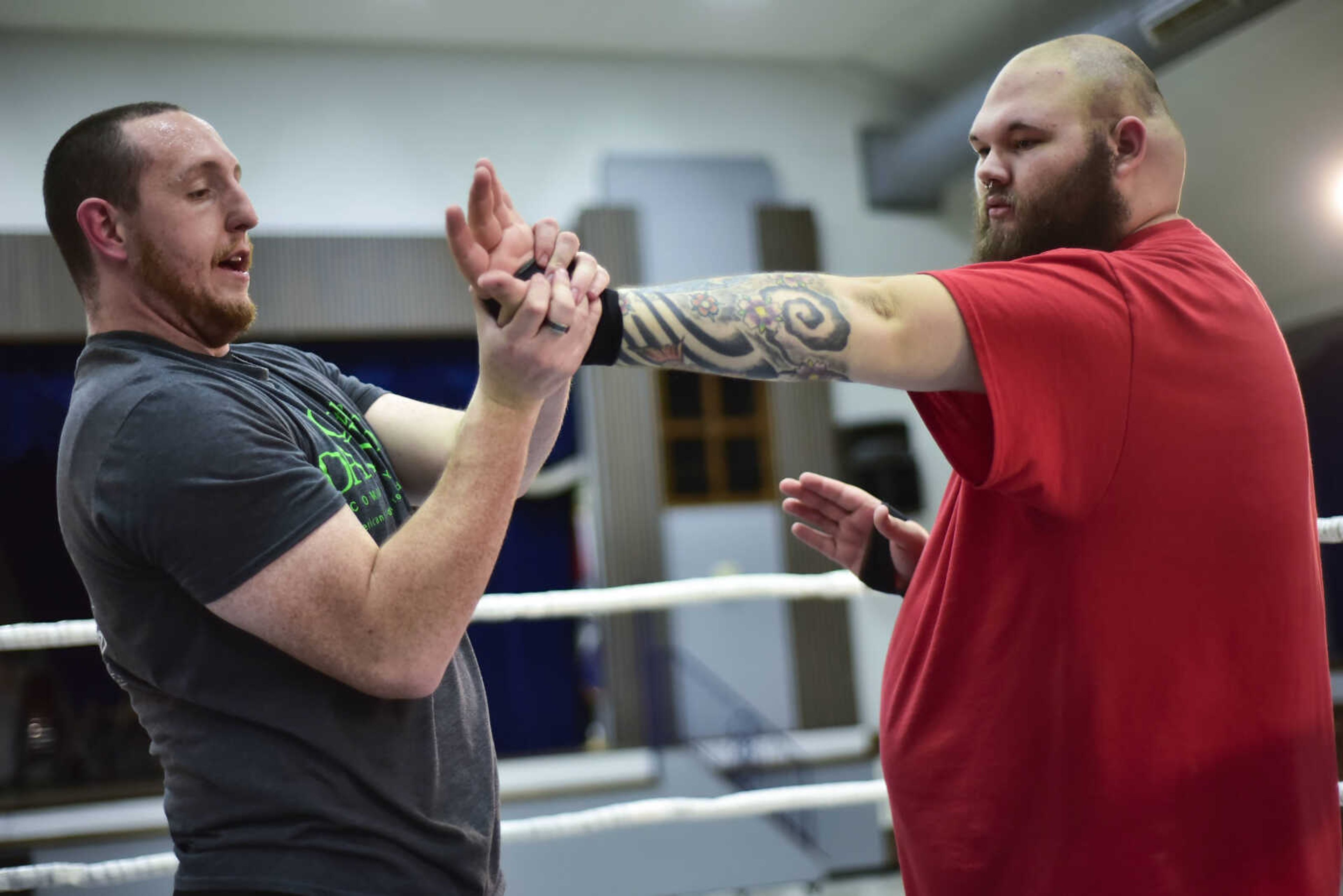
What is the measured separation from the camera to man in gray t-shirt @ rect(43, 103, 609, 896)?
885 mm

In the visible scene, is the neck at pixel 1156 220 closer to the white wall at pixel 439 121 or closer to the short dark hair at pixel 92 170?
the short dark hair at pixel 92 170

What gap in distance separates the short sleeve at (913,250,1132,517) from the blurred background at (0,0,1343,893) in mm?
3833

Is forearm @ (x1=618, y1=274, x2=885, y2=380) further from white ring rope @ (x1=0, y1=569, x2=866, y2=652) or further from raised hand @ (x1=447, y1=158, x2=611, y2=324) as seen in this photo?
white ring rope @ (x1=0, y1=569, x2=866, y2=652)

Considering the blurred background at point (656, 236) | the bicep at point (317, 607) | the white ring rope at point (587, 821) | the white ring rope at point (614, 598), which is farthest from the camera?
the blurred background at point (656, 236)

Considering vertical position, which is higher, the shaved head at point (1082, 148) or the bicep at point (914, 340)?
→ the shaved head at point (1082, 148)

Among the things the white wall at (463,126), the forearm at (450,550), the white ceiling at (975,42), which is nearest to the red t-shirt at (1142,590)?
the forearm at (450,550)

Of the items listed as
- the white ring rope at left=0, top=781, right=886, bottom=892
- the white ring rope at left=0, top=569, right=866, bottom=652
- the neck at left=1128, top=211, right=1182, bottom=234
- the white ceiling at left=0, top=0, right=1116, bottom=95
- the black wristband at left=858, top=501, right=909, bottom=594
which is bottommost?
the white ring rope at left=0, top=781, right=886, bottom=892

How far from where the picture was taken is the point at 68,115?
5055 millimetres

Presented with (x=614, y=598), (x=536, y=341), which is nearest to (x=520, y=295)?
(x=536, y=341)

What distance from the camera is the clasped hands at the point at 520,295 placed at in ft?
2.95

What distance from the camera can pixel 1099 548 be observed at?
953 mm

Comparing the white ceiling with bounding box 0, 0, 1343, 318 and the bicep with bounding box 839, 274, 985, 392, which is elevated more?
the white ceiling with bounding box 0, 0, 1343, 318

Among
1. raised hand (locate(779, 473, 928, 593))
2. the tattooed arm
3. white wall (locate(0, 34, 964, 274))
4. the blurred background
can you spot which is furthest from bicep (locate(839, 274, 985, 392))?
white wall (locate(0, 34, 964, 274))

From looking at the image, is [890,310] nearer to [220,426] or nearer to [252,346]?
[220,426]
